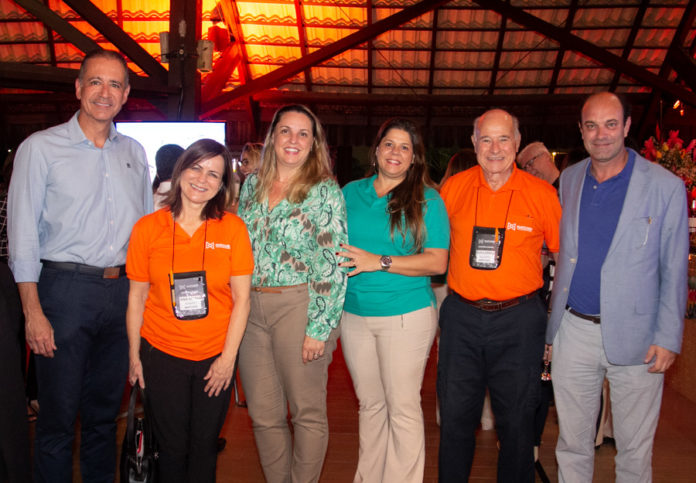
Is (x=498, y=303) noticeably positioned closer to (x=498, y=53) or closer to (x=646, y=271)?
(x=646, y=271)

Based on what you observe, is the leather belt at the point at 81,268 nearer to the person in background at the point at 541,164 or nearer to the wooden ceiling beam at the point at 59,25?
the person in background at the point at 541,164

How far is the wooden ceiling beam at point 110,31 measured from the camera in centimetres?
630

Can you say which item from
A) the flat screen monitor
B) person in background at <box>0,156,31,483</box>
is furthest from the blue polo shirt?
the flat screen monitor

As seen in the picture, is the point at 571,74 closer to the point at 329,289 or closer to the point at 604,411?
the point at 604,411

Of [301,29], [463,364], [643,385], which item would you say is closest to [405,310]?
[463,364]

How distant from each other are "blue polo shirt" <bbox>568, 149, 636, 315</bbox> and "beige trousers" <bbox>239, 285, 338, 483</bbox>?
3.29 feet

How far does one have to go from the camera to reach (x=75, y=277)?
6.77ft

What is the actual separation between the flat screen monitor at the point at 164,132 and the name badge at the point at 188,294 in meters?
3.95

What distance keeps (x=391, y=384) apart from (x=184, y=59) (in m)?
5.55

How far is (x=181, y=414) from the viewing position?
1.92m

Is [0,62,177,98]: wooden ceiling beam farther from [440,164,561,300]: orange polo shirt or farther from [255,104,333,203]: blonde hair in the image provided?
[440,164,561,300]: orange polo shirt

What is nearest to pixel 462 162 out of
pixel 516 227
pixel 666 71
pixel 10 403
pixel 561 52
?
pixel 516 227

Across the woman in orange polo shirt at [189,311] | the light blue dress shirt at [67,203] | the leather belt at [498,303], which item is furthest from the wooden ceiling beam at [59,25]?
the leather belt at [498,303]

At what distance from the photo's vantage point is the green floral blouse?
2033 mm
